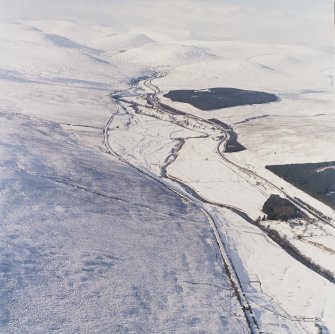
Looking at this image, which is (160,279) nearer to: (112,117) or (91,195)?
(91,195)

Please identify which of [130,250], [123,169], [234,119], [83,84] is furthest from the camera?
[83,84]

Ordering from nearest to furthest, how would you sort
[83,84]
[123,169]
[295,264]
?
[295,264] < [123,169] < [83,84]

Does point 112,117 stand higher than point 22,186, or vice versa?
point 22,186

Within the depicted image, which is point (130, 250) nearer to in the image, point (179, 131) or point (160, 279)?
point (160, 279)

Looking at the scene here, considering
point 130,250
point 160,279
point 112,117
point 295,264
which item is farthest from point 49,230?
point 112,117

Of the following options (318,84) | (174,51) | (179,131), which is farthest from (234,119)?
(174,51)

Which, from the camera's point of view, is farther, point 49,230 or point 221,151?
point 221,151
